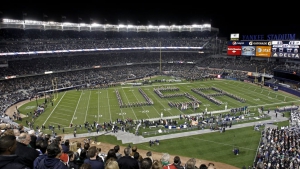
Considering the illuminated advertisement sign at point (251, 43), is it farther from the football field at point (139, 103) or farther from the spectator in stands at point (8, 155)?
the spectator in stands at point (8, 155)

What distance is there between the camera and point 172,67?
76.0m

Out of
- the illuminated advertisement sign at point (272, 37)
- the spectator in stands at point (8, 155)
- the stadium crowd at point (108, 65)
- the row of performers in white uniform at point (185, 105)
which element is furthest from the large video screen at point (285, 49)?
the spectator in stands at point (8, 155)

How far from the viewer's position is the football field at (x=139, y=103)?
3145 centimetres

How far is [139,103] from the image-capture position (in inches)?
1447

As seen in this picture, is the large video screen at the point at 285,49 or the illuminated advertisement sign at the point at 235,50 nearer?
the large video screen at the point at 285,49

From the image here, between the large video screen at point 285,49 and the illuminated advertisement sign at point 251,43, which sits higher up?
the illuminated advertisement sign at point 251,43

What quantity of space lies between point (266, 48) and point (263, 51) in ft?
3.28

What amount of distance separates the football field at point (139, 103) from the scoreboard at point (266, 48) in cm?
1116

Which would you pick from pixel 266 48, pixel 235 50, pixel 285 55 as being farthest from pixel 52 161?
pixel 235 50

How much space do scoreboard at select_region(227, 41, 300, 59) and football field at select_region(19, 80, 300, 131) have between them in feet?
36.6

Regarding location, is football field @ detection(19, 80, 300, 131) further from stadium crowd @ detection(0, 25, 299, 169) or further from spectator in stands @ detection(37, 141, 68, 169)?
spectator in stands @ detection(37, 141, 68, 169)

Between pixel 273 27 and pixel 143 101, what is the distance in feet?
161

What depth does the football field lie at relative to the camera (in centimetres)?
3145

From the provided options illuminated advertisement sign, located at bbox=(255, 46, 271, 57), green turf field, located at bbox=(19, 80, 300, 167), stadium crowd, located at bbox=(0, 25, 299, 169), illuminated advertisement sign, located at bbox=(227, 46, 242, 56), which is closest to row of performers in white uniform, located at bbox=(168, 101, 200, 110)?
stadium crowd, located at bbox=(0, 25, 299, 169)
